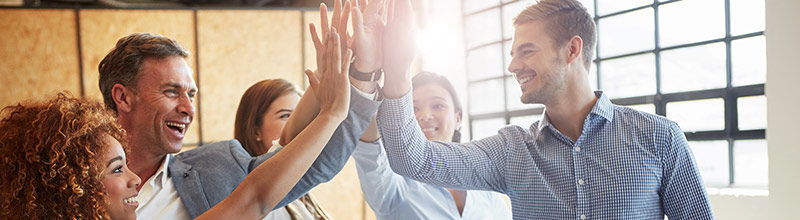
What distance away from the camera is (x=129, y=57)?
190 centimetres

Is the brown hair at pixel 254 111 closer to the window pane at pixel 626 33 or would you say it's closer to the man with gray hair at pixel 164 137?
the man with gray hair at pixel 164 137

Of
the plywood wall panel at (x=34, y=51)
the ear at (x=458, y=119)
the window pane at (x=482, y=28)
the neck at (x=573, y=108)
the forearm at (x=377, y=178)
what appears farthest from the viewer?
the window pane at (x=482, y=28)

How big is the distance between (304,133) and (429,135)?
131 centimetres

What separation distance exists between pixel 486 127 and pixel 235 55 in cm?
251

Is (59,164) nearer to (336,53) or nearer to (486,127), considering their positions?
(336,53)

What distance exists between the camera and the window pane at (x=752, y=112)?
12.1ft

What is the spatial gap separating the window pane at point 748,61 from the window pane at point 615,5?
74 centimetres

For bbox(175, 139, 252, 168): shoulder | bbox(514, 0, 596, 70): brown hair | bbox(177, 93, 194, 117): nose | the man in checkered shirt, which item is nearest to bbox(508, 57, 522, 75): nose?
the man in checkered shirt

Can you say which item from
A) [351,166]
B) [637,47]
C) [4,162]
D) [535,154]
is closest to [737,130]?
[637,47]

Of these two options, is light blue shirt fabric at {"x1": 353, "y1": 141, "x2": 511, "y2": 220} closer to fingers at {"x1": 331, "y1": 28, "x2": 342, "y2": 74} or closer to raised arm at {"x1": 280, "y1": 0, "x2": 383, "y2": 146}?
raised arm at {"x1": 280, "y1": 0, "x2": 383, "y2": 146}

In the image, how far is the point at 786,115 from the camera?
Answer: 3.14m

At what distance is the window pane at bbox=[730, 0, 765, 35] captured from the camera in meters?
3.61

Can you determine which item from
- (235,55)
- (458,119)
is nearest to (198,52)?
(235,55)

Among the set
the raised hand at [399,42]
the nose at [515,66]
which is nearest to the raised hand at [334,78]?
the raised hand at [399,42]
